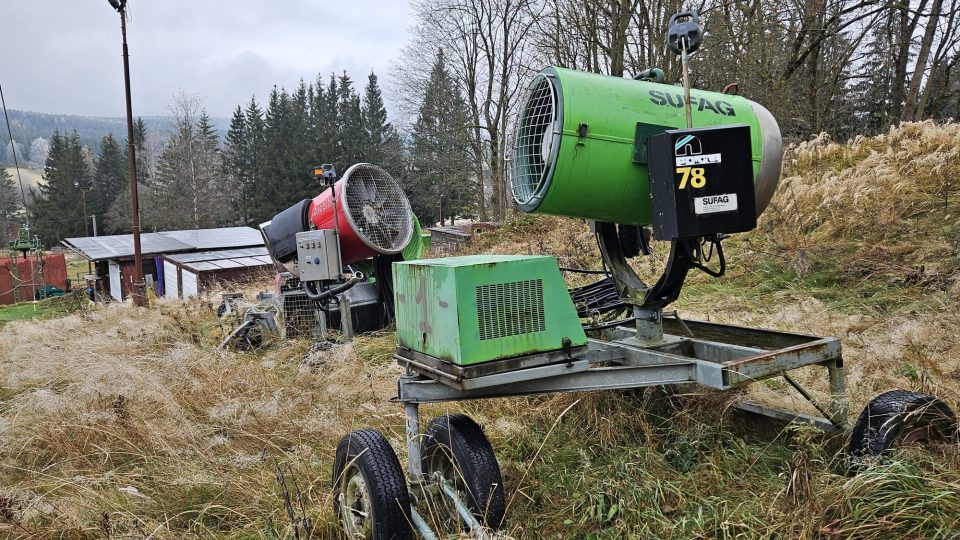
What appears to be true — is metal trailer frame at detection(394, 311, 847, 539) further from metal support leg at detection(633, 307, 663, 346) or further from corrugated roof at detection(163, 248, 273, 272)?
corrugated roof at detection(163, 248, 273, 272)

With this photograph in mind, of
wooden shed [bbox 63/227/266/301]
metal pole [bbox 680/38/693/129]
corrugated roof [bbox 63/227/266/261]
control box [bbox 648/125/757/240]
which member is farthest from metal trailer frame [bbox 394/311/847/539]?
wooden shed [bbox 63/227/266/301]

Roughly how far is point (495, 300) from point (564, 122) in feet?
2.69

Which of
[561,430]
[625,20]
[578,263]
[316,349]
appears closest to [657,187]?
[561,430]

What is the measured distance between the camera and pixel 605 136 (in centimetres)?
256

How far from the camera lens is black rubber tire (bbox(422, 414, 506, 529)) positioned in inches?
92.4

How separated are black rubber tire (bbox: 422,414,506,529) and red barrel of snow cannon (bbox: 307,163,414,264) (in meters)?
3.78

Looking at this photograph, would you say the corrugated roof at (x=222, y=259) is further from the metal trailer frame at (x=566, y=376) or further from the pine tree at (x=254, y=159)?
the pine tree at (x=254, y=159)

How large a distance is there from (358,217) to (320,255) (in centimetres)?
57

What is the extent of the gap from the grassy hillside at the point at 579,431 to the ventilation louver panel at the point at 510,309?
0.58 meters

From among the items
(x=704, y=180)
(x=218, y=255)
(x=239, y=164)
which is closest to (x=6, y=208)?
(x=239, y=164)

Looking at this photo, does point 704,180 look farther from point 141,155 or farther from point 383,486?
point 141,155

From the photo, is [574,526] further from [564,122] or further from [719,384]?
[564,122]

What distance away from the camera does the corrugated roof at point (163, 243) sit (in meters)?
19.6

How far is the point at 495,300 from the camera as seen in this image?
91.0 inches
